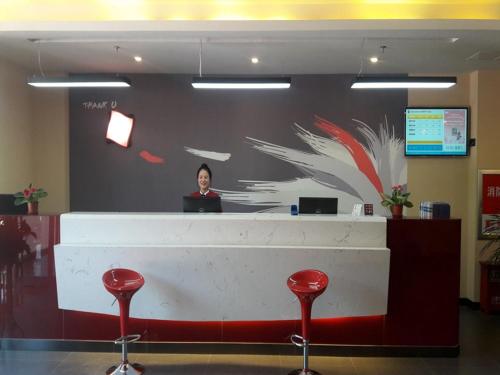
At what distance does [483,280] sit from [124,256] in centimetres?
461

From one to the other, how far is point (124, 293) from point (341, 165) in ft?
12.1

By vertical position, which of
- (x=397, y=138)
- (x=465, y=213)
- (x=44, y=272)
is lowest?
(x=44, y=272)

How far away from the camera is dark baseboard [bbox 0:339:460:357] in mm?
4055

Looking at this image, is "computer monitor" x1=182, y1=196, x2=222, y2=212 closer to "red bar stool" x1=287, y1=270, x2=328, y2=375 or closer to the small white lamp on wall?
"red bar stool" x1=287, y1=270, x2=328, y2=375

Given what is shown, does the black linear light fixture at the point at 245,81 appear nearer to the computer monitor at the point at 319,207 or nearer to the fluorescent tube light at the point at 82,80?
the fluorescent tube light at the point at 82,80

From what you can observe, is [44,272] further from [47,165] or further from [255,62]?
[255,62]

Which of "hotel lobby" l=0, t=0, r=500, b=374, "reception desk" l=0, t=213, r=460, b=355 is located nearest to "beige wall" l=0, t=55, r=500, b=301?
"hotel lobby" l=0, t=0, r=500, b=374

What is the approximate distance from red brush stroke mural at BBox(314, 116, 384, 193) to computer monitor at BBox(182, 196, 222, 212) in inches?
92.5

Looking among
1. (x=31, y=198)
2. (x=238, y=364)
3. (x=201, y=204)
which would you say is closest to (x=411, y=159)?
(x=201, y=204)

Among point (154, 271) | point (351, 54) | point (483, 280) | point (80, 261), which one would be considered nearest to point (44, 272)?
point (80, 261)

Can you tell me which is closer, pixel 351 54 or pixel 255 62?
pixel 351 54

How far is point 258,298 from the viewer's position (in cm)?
385

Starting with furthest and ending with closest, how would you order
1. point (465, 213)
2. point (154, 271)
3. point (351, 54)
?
point (465, 213), point (351, 54), point (154, 271)

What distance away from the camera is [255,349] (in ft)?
13.4
